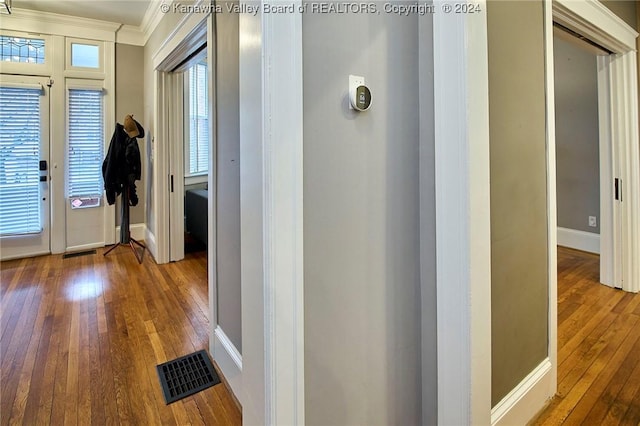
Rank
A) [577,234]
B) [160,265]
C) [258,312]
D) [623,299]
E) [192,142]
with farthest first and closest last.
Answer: [192,142]
[577,234]
[160,265]
[623,299]
[258,312]

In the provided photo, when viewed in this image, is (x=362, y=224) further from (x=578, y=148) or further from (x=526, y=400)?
(x=578, y=148)

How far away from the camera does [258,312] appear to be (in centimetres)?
92

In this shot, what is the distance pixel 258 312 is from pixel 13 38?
4.54 m

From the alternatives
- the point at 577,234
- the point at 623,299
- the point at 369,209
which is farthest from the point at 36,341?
the point at 577,234

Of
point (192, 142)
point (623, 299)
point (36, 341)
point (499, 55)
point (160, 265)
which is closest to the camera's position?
point (499, 55)

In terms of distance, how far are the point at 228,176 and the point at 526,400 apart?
1679 millimetres

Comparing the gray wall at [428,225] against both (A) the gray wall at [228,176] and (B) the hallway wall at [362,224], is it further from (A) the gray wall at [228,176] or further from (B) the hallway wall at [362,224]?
(A) the gray wall at [228,176]

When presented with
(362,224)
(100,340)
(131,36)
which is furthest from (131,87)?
(362,224)

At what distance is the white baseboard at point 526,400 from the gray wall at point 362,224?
0.34 metres

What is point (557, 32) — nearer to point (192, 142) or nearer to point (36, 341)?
point (36, 341)

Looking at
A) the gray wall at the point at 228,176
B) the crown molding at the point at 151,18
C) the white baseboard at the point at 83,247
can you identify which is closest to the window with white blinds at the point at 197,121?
the crown molding at the point at 151,18

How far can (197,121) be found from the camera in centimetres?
480

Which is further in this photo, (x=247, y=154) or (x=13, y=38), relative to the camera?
(x=13, y=38)

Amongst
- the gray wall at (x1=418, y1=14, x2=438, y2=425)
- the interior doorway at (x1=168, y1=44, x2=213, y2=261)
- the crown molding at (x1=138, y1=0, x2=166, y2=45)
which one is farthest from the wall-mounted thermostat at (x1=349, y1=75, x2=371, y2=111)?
the crown molding at (x1=138, y1=0, x2=166, y2=45)
